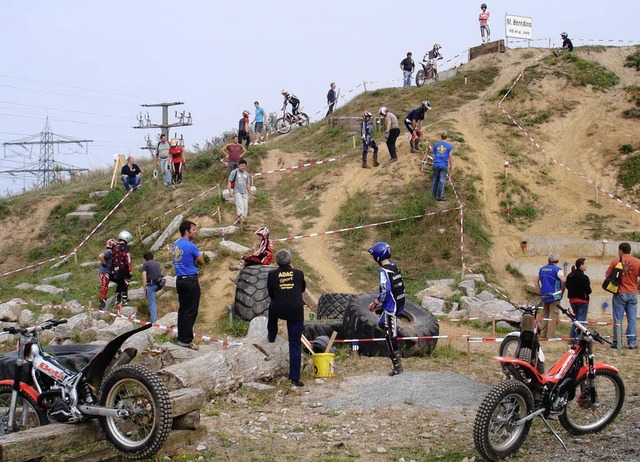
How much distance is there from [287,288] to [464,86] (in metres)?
20.9

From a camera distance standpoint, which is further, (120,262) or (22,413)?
(120,262)

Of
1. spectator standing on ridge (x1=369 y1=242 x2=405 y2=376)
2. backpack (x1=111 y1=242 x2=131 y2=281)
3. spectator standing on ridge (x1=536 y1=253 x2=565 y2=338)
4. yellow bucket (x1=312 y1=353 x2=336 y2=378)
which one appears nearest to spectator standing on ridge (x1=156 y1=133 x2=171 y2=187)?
backpack (x1=111 y1=242 x2=131 y2=281)

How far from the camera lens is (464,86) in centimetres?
2866

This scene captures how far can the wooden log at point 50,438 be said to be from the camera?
5785mm

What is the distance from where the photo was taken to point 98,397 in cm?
638

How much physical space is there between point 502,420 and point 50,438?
3.82 metres

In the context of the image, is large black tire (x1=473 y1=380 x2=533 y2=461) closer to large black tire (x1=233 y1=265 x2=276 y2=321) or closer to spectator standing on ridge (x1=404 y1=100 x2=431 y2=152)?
large black tire (x1=233 y1=265 x2=276 y2=321)

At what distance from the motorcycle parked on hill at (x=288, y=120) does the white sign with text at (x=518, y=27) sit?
9.08 metres

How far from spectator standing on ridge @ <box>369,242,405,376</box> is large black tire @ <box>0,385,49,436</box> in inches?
181

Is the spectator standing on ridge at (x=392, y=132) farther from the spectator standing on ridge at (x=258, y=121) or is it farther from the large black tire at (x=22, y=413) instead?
the large black tire at (x=22, y=413)

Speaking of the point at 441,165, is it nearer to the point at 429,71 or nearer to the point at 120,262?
the point at 120,262

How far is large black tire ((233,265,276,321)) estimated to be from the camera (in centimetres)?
1325

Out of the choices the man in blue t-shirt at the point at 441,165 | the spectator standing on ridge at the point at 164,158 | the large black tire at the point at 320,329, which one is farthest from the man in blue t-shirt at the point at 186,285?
the spectator standing on ridge at the point at 164,158

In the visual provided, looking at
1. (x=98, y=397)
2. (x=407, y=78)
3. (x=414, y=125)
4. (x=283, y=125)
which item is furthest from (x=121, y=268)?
(x=407, y=78)
